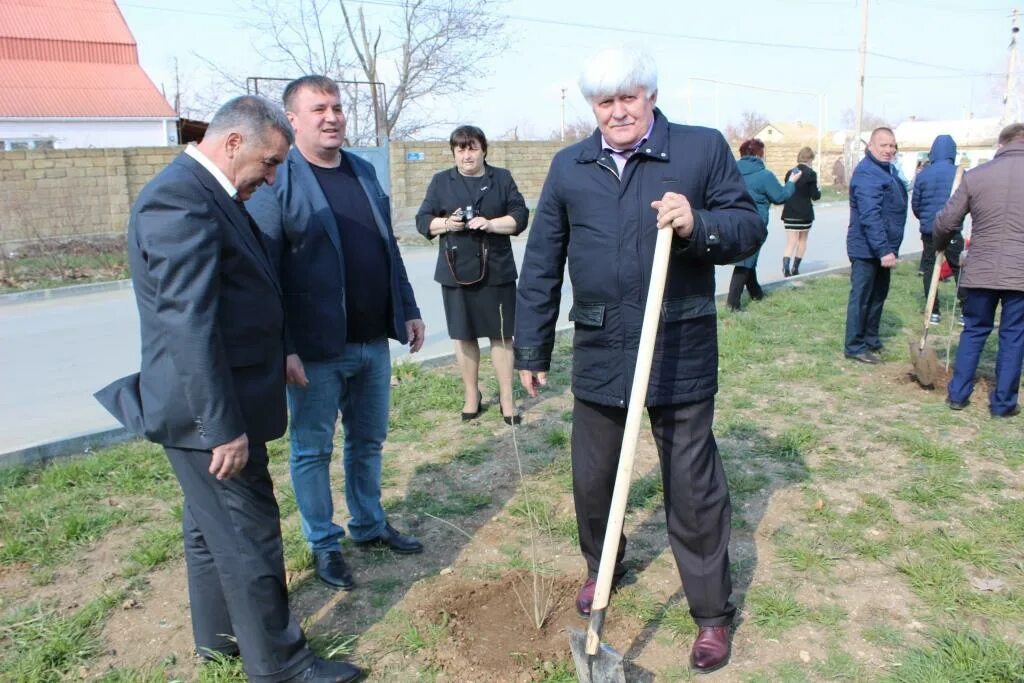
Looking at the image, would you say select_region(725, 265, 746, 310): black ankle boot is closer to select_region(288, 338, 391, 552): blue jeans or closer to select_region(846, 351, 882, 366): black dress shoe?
select_region(846, 351, 882, 366): black dress shoe

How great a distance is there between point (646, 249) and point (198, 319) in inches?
55.6

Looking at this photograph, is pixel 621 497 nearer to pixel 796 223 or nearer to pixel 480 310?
pixel 480 310

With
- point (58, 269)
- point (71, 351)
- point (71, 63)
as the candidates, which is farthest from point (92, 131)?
point (71, 351)

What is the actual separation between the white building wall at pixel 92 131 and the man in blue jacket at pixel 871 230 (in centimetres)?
2638

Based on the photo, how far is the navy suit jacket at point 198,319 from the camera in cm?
239

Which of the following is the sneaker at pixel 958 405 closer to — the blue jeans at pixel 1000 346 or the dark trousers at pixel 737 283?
the blue jeans at pixel 1000 346

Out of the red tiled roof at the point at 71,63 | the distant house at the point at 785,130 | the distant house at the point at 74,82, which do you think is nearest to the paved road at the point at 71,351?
the distant house at the point at 74,82

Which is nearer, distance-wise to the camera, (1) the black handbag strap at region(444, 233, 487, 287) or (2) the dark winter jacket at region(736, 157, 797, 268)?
(1) the black handbag strap at region(444, 233, 487, 287)

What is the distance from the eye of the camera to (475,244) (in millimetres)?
5484

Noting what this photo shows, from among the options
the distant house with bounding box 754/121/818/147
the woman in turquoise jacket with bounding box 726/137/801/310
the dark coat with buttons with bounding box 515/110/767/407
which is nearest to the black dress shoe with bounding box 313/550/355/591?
the dark coat with buttons with bounding box 515/110/767/407

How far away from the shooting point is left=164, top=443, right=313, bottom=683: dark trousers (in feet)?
8.79

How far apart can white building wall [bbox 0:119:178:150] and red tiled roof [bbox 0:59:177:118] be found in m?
0.26

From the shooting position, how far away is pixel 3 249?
49.5ft

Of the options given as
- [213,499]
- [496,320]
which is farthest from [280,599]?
[496,320]
